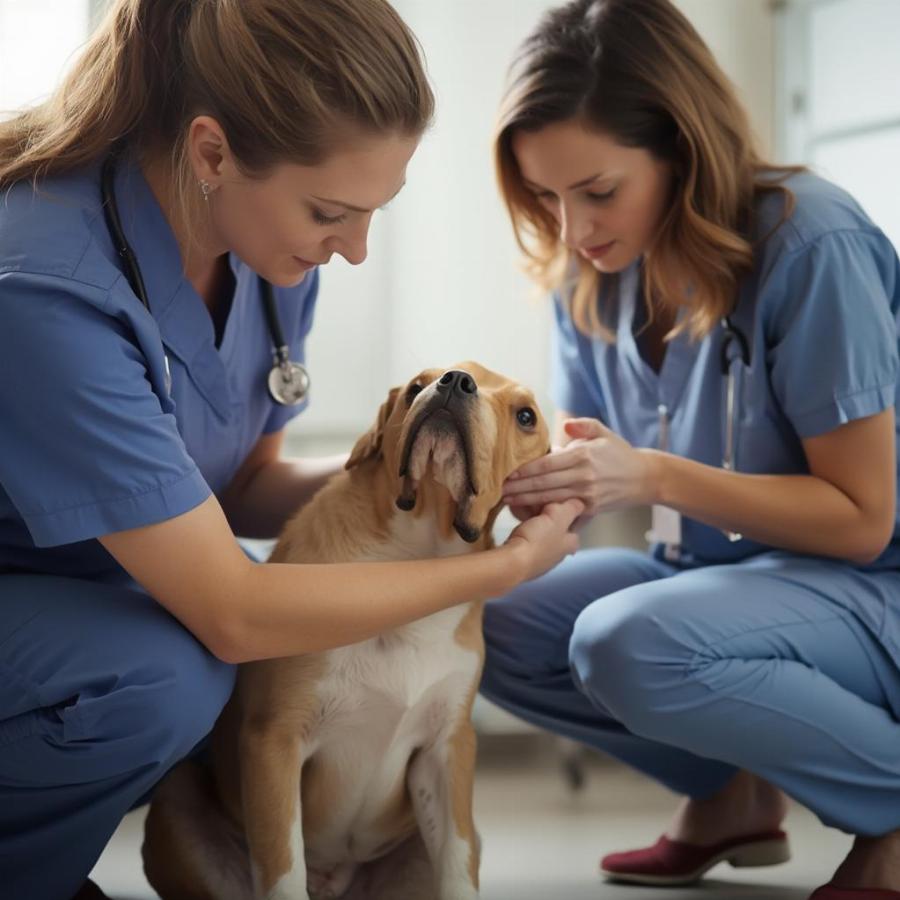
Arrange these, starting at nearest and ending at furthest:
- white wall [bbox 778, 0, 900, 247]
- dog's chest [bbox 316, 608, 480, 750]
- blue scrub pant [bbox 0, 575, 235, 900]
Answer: blue scrub pant [bbox 0, 575, 235, 900]
dog's chest [bbox 316, 608, 480, 750]
white wall [bbox 778, 0, 900, 247]

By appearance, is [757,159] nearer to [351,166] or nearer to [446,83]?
[351,166]

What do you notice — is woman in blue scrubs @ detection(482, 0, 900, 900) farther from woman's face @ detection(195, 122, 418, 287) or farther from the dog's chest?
woman's face @ detection(195, 122, 418, 287)

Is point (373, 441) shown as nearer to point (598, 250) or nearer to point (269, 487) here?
point (269, 487)

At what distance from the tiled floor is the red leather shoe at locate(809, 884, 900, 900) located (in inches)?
9.0

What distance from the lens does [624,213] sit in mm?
2184

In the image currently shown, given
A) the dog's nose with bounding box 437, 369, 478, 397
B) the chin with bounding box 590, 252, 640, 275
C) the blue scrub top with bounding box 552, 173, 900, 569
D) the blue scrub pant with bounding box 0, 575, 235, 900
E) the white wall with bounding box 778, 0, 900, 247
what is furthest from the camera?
the white wall with bounding box 778, 0, 900, 247

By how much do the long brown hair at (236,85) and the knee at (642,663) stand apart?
85 centimetres

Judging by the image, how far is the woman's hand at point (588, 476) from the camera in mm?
1950

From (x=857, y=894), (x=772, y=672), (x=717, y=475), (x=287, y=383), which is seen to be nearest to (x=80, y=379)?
(x=287, y=383)

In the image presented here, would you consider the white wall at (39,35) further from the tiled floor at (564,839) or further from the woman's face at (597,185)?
the tiled floor at (564,839)

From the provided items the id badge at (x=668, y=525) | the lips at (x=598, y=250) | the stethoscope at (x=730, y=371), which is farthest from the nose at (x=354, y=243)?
the id badge at (x=668, y=525)

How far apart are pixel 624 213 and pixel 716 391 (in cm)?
37

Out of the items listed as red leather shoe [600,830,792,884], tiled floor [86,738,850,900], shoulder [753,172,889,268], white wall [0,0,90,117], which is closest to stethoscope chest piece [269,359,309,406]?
shoulder [753,172,889,268]

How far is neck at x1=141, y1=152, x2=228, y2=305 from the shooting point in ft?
5.92
